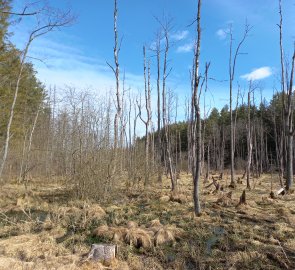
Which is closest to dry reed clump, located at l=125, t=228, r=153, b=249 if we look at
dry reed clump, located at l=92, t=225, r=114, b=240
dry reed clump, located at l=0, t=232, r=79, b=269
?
dry reed clump, located at l=92, t=225, r=114, b=240

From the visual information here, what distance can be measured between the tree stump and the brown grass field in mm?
126

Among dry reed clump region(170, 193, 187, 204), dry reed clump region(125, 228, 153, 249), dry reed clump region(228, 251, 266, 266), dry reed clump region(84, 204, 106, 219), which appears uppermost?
dry reed clump region(170, 193, 187, 204)

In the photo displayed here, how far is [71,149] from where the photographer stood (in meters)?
13.0

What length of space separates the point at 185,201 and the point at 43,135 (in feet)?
57.8

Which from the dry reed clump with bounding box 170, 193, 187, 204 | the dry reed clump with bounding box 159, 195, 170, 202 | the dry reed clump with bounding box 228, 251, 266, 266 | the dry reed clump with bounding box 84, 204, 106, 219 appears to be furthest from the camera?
the dry reed clump with bounding box 159, 195, 170, 202

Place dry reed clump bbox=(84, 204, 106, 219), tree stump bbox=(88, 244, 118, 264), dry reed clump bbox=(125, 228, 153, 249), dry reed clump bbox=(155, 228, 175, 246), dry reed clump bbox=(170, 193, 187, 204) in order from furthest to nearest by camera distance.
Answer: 1. dry reed clump bbox=(170, 193, 187, 204)
2. dry reed clump bbox=(84, 204, 106, 219)
3. dry reed clump bbox=(155, 228, 175, 246)
4. dry reed clump bbox=(125, 228, 153, 249)
5. tree stump bbox=(88, 244, 118, 264)

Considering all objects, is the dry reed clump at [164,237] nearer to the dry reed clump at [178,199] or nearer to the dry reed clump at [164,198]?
the dry reed clump at [178,199]

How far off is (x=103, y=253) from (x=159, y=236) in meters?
1.41

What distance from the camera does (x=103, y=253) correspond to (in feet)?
20.3

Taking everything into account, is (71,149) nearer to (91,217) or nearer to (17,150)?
(91,217)

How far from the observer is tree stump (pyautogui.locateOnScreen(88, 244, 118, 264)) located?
6102 mm

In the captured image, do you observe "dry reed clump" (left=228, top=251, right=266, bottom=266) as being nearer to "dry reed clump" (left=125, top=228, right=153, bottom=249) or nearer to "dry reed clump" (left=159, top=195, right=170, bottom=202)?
"dry reed clump" (left=125, top=228, right=153, bottom=249)

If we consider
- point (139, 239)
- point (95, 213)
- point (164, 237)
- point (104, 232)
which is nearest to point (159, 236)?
point (164, 237)

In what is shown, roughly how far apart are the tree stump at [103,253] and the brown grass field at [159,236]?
126mm
